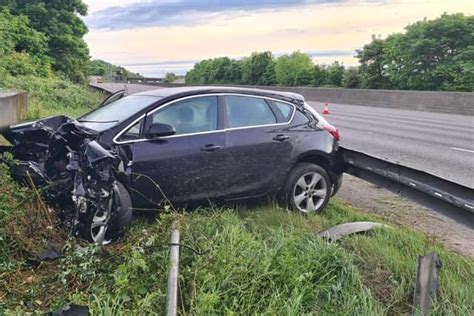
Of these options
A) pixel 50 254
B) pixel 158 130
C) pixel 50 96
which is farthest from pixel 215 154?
pixel 50 96

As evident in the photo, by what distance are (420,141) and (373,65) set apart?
1227 inches

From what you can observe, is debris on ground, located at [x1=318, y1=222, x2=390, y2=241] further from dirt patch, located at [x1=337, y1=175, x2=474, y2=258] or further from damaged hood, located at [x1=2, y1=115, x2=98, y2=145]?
damaged hood, located at [x1=2, y1=115, x2=98, y2=145]

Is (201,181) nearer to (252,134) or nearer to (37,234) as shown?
(252,134)

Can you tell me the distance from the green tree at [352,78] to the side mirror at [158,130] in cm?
4054

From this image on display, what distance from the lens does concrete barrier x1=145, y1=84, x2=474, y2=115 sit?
76.6ft

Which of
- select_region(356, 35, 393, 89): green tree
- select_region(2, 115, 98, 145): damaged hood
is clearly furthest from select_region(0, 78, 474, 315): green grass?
select_region(356, 35, 393, 89): green tree

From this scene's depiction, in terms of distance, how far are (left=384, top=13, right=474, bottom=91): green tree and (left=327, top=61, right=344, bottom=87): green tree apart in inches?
366

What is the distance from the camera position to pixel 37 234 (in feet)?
13.9

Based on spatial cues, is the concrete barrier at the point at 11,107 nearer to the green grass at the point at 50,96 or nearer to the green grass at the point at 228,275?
the green grass at the point at 50,96

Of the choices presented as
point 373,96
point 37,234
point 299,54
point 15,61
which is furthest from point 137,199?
point 299,54

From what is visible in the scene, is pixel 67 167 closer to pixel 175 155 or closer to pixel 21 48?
pixel 175 155

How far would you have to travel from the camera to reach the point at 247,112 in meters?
6.27

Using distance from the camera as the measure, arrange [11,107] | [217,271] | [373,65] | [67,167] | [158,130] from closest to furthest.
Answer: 1. [217,271]
2. [67,167]
3. [158,130]
4. [11,107]
5. [373,65]

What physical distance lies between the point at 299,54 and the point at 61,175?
177 ft
